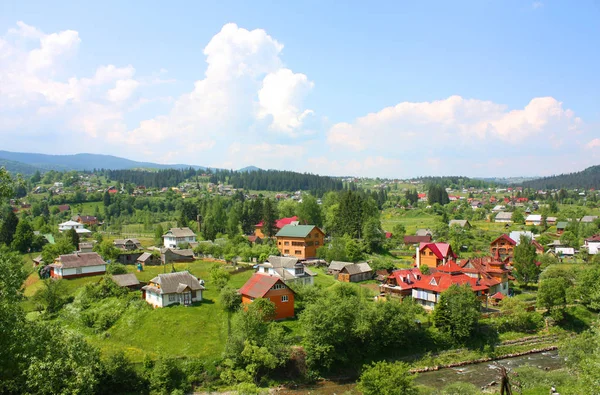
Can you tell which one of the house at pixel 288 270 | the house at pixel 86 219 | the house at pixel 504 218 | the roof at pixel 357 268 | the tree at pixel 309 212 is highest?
the tree at pixel 309 212

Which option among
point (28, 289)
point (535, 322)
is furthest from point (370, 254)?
Result: point (28, 289)

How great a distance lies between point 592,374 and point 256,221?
2548 inches

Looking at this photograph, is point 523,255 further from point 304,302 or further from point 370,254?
point 304,302

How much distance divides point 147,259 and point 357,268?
2563 centimetres

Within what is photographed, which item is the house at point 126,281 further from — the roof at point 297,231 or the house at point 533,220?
the house at point 533,220

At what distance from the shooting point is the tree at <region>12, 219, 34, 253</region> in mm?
59000

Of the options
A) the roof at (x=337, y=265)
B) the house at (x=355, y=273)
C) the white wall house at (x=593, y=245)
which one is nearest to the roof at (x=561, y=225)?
the white wall house at (x=593, y=245)

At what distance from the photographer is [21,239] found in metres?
59.3

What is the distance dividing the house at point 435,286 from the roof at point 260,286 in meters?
14.0

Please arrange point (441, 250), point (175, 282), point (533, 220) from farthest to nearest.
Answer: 1. point (533, 220)
2. point (441, 250)
3. point (175, 282)

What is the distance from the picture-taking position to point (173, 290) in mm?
35875

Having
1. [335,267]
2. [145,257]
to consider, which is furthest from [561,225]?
[145,257]

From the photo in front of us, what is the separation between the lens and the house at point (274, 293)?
35406 millimetres

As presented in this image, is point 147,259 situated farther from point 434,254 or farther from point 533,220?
point 533,220
